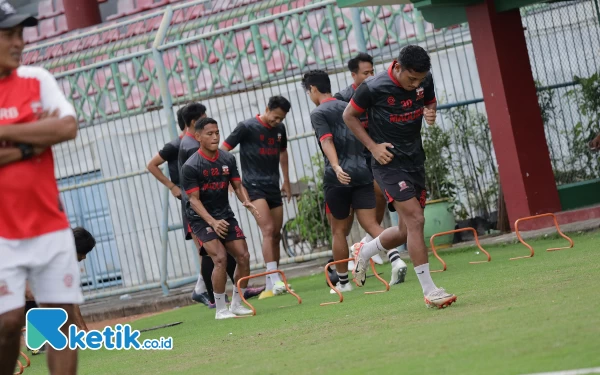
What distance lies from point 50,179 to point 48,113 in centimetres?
30

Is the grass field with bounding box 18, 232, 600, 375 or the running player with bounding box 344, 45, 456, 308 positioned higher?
the running player with bounding box 344, 45, 456, 308

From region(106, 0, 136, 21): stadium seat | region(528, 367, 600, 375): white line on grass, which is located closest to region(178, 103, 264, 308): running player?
region(528, 367, 600, 375): white line on grass

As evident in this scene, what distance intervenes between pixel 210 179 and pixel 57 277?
6.08 meters

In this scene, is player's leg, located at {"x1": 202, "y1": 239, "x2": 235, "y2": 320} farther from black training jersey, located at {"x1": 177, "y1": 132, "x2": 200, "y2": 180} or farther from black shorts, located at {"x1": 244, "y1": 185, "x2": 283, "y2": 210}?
black shorts, located at {"x1": 244, "y1": 185, "x2": 283, "y2": 210}

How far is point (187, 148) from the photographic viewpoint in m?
12.2

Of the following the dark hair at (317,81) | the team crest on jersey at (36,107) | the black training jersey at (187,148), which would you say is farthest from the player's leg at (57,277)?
the black training jersey at (187,148)

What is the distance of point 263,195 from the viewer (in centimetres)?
1254

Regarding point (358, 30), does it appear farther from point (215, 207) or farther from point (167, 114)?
point (215, 207)

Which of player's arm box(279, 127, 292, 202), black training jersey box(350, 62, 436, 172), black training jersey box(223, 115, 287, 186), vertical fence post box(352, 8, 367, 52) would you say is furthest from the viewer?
vertical fence post box(352, 8, 367, 52)

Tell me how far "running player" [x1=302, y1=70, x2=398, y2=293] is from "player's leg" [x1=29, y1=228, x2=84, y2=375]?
6.21 meters

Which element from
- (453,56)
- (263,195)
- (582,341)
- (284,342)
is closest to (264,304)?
(263,195)

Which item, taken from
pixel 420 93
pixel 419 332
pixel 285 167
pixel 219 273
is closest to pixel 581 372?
pixel 419 332

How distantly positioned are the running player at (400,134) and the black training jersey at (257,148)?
3.94m

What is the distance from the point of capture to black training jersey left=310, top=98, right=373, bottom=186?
36.7 ft
